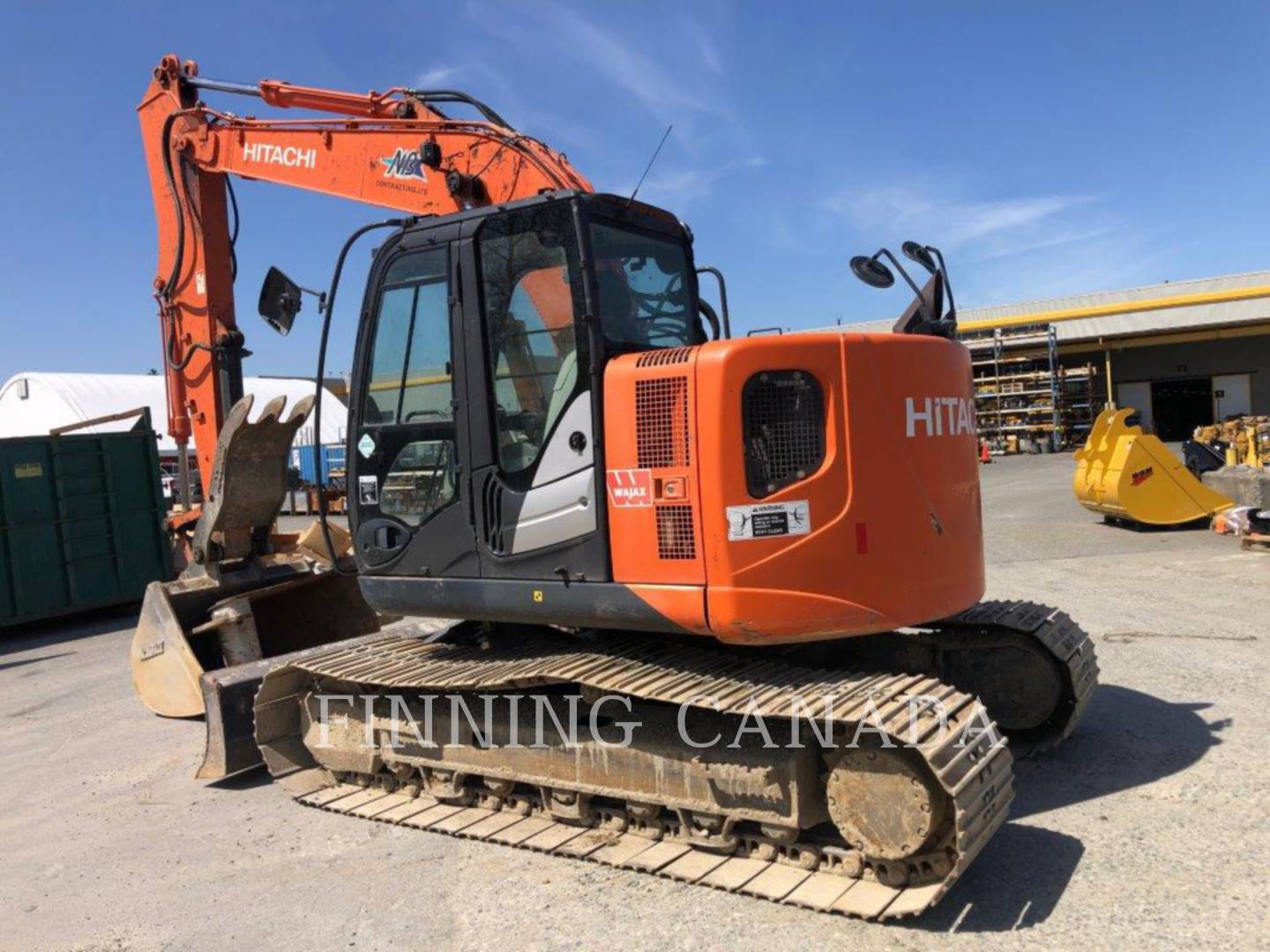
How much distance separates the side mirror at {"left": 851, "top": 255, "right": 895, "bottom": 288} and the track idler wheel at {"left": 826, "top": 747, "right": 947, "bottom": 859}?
239 centimetres

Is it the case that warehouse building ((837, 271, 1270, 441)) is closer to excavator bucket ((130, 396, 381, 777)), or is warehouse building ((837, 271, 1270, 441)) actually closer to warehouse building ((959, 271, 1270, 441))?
warehouse building ((959, 271, 1270, 441))

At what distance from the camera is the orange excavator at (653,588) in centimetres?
398

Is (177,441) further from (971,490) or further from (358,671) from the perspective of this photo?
(971,490)

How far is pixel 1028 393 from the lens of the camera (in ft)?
100

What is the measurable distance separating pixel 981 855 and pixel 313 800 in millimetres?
3296

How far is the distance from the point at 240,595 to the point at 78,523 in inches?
225

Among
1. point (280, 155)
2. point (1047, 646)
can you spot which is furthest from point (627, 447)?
point (280, 155)

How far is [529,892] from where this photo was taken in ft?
13.4

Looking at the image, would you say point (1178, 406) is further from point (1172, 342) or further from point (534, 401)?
point (534, 401)

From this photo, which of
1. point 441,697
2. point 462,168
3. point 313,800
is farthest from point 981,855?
point 462,168

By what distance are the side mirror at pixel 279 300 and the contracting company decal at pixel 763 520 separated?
3987 millimetres

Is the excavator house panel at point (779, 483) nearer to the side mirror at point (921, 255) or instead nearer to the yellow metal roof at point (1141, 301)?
the side mirror at point (921, 255)

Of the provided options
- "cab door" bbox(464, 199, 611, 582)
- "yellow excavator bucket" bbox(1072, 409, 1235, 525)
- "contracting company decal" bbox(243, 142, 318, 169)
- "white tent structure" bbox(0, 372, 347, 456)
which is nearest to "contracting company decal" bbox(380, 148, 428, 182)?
"contracting company decal" bbox(243, 142, 318, 169)

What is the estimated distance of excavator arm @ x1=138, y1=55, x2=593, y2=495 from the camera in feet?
21.1
